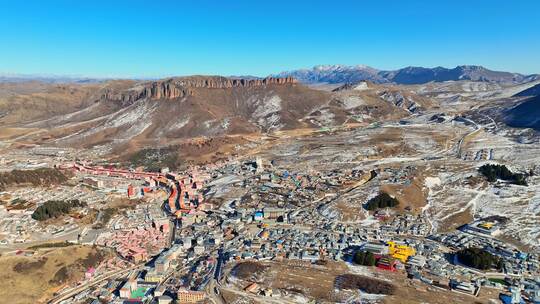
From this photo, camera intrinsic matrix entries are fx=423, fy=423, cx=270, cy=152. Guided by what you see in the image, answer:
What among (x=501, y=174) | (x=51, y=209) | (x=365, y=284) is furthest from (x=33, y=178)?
(x=501, y=174)

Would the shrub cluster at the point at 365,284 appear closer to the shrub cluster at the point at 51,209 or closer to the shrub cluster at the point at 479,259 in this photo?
the shrub cluster at the point at 479,259

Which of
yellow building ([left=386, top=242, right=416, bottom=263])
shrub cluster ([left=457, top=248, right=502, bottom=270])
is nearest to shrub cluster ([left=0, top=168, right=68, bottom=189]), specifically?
yellow building ([left=386, top=242, right=416, bottom=263])

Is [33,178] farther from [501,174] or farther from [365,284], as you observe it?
[501,174]

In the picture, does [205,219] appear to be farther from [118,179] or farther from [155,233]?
[118,179]

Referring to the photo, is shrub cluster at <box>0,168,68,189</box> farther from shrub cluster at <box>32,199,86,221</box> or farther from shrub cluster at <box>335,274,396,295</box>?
shrub cluster at <box>335,274,396,295</box>

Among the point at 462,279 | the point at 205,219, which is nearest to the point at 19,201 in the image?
the point at 205,219

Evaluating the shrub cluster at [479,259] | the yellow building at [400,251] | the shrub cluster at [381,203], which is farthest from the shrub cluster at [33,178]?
the shrub cluster at [479,259]

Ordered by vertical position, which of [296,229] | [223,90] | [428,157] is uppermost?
[223,90]

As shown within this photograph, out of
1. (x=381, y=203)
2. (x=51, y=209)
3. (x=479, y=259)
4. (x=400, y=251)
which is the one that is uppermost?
(x=381, y=203)
